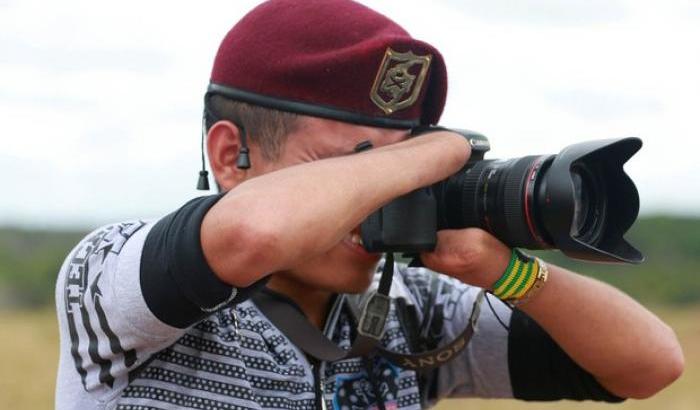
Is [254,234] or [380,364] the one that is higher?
[254,234]

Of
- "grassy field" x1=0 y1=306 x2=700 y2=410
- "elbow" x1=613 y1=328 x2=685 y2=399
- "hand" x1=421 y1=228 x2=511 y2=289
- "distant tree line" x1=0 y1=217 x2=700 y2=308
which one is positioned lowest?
"distant tree line" x1=0 y1=217 x2=700 y2=308

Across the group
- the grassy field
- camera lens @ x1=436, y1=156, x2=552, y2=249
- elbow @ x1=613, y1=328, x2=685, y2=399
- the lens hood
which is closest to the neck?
camera lens @ x1=436, y1=156, x2=552, y2=249

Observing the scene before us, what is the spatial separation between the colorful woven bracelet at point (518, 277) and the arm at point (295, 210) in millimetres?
389

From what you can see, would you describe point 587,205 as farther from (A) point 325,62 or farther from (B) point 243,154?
(B) point 243,154

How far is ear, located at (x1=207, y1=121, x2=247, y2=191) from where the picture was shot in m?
2.99

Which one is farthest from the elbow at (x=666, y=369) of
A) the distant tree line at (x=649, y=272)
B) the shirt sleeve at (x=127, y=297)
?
the distant tree line at (x=649, y=272)

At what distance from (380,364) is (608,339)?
1.85ft

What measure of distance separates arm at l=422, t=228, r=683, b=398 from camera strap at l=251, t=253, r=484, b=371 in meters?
0.19

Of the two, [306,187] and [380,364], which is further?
[380,364]

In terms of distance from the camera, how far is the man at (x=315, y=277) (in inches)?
98.4

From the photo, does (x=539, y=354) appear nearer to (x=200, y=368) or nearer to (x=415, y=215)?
(x=415, y=215)

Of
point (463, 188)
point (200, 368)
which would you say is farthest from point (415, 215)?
point (200, 368)

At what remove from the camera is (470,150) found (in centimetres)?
290

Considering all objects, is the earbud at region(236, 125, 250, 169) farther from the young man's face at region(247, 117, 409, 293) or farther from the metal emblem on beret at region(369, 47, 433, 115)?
the metal emblem on beret at region(369, 47, 433, 115)
